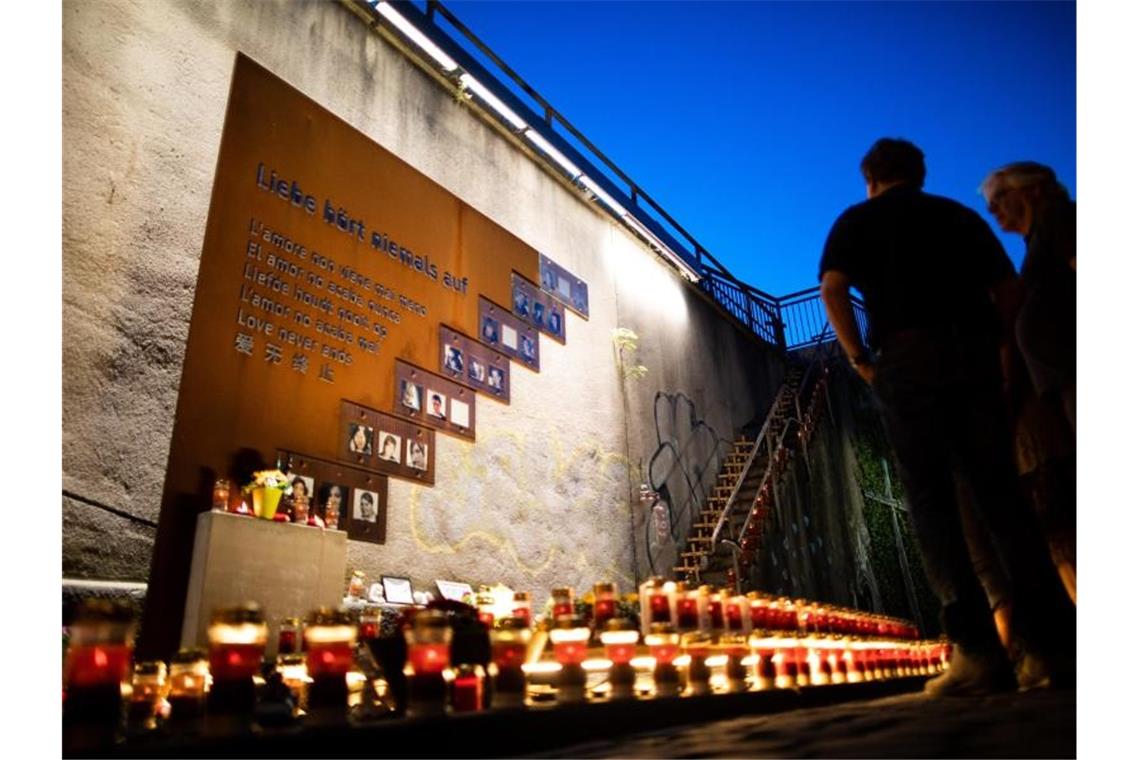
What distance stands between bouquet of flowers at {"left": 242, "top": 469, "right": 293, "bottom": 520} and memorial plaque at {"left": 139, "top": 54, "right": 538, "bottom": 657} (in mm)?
204

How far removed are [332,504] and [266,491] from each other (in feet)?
1.69

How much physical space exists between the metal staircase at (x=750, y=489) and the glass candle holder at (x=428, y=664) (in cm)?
585

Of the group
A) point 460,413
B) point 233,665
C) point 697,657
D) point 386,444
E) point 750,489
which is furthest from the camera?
point 750,489

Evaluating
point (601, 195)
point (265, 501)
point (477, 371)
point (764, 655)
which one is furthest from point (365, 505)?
point (601, 195)

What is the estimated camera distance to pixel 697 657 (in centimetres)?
232

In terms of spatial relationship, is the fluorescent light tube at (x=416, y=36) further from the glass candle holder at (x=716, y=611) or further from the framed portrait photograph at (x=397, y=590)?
the glass candle holder at (x=716, y=611)

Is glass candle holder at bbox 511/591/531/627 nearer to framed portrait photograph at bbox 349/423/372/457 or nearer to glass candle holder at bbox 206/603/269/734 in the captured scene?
glass candle holder at bbox 206/603/269/734

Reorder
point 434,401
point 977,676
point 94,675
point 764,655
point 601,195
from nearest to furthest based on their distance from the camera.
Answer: point 94,675, point 977,676, point 764,655, point 434,401, point 601,195

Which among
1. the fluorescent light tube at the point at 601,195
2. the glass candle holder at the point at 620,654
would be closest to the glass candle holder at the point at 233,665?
the glass candle holder at the point at 620,654

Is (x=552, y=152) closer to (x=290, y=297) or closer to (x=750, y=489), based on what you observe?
(x=290, y=297)

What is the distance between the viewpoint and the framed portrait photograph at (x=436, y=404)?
5500 mm

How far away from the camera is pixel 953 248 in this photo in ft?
6.61

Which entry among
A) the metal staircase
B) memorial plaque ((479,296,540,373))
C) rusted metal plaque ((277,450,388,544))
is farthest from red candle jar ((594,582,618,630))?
the metal staircase

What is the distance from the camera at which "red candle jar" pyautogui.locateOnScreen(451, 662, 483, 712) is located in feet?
5.47
